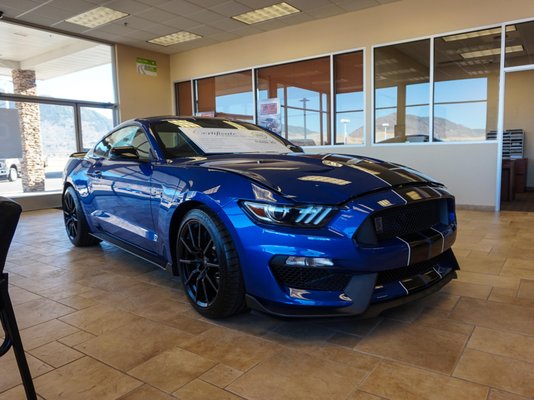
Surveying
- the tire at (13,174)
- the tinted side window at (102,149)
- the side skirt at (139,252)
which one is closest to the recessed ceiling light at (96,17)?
the tire at (13,174)

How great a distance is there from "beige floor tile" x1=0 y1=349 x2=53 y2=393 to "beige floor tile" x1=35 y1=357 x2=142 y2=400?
0.20 ft

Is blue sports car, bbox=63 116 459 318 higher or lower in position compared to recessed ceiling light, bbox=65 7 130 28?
lower

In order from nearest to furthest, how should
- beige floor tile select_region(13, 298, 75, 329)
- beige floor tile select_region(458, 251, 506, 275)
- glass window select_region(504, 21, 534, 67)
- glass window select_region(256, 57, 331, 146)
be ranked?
beige floor tile select_region(13, 298, 75, 329) < beige floor tile select_region(458, 251, 506, 275) < glass window select_region(504, 21, 534, 67) < glass window select_region(256, 57, 331, 146)

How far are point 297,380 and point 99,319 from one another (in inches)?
47.8

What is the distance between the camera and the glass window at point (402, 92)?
627 centimetres

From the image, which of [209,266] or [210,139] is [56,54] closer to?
[210,139]

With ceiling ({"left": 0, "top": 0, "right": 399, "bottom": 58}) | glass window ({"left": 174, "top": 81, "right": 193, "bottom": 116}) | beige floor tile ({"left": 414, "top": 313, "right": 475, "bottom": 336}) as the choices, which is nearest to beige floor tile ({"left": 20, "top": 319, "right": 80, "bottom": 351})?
beige floor tile ({"left": 414, "top": 313, "right": 475, "bottom": 336})

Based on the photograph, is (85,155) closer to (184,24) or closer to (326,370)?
(326,370)

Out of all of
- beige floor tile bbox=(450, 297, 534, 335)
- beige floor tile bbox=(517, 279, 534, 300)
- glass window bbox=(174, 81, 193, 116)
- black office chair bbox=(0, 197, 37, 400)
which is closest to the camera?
black office chair bbox=(0, 197, 37, 400)

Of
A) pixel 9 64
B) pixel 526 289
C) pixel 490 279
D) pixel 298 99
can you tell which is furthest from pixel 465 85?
pixel 9 64

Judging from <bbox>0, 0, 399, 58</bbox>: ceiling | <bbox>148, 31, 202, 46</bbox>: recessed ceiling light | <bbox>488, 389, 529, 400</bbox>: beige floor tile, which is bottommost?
<bbox>488, 389, 529, 400</bbox>: beige floor tile

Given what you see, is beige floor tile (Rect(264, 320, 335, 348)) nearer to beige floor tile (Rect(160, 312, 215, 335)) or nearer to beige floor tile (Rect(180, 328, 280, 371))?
beige floor tile (Rect(180, 328, 280, 371))

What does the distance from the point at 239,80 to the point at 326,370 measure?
7.60 meters

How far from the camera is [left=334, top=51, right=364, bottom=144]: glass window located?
686 cm
